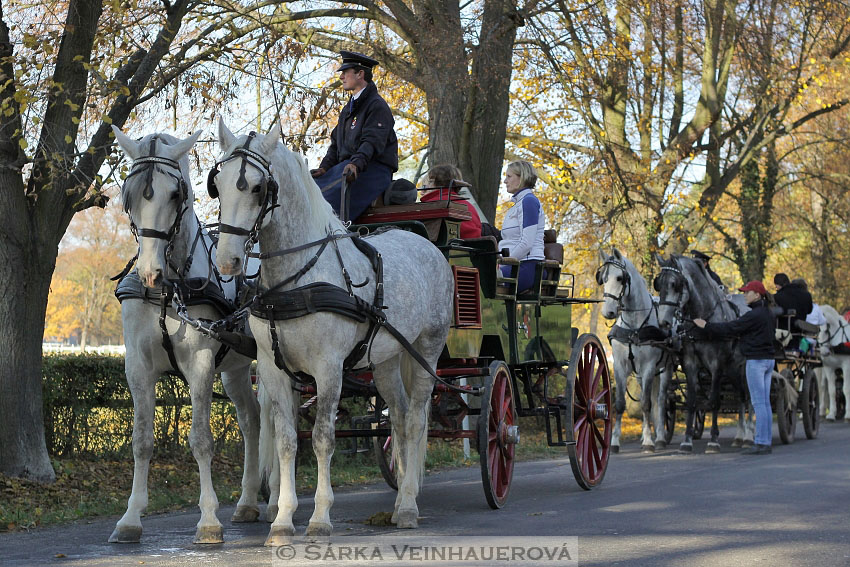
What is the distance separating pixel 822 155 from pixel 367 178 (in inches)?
1028

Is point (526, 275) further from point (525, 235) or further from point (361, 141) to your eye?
point (361, 141)

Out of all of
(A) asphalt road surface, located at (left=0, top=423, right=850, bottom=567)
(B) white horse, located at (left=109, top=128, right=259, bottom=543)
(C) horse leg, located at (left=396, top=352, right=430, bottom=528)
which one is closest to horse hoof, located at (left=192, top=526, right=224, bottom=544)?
(B) white horse, located at (left=109, top=128, right=259, bottom=543)

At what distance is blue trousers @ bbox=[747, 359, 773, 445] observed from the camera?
554 inches

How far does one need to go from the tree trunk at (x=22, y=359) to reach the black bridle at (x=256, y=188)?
4.10 metres

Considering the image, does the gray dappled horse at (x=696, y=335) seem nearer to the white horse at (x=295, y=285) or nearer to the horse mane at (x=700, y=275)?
the horse mane at (x=700, y=275)

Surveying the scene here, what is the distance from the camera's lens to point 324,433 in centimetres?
652

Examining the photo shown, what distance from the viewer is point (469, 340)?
339 inches

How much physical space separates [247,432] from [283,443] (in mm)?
1711

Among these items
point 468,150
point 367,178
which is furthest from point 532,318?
point 468,150

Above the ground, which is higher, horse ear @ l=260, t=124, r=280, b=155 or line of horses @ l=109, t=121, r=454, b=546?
horse ear @ l=260, t=124, r=280, b=155

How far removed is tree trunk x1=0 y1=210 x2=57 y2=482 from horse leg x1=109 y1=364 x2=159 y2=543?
305cm

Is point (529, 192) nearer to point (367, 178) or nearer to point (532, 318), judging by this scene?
point (532, 318)

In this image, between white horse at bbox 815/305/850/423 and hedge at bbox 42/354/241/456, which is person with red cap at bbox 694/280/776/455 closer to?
hedge at bbox 42/354/241/456

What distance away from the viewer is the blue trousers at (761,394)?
14078 mm
